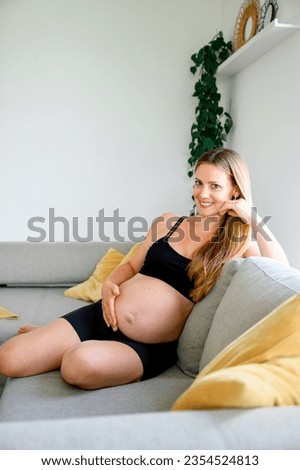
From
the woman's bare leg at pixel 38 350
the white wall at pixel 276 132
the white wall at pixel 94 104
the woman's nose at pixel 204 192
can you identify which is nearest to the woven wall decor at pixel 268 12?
the white wall at pixel 276 132

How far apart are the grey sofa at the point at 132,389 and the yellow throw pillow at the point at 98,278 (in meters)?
0.07

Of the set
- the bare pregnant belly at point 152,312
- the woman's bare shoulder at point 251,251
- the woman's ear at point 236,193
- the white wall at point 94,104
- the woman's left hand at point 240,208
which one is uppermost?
the white wall at point 94,104

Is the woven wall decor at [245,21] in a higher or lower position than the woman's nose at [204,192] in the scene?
higher

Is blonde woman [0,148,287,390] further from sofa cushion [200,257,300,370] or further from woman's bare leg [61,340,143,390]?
sofa cushion [200,257,300,370]

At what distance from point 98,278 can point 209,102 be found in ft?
5.69

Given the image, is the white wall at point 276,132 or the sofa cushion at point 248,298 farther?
the white wall at point 276,132

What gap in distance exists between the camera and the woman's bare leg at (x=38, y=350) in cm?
157

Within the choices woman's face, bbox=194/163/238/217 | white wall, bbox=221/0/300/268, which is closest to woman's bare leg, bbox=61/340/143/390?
woman's face, bbox=194/163/238/217

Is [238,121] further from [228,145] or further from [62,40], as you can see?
[62,40]

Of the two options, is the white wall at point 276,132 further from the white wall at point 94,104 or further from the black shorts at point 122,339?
the black shorts at point 122,339

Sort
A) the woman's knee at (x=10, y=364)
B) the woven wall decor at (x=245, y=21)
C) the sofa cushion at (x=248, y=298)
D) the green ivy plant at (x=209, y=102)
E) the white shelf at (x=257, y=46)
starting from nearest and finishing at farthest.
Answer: the sofa cushion at (x=248, y=298), the woman's knee at (x=10, y=364), the white shelf at (x=257, y=46), the woven wall decor at (x=245, y=21), the green ivy plant at (x=209, y=102)

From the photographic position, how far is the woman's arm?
5.58ft

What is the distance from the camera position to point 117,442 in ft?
2.31
